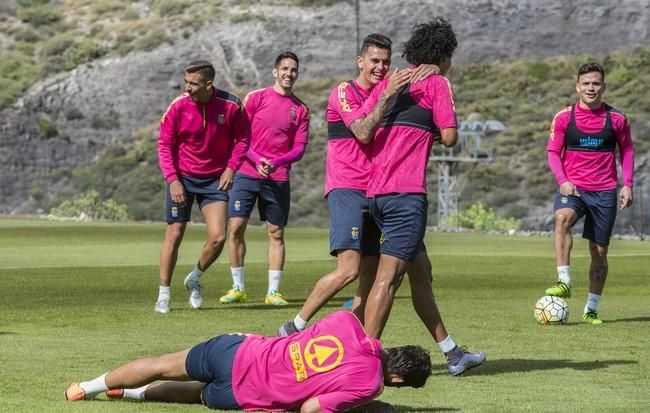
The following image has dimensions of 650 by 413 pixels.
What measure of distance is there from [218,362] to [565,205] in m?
7.50

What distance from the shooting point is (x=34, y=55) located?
303 ft

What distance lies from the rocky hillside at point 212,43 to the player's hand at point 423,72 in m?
65.3

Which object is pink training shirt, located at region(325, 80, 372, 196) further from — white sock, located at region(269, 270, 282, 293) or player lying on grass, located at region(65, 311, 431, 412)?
white sock, located at region(269, 270, 282, 293)

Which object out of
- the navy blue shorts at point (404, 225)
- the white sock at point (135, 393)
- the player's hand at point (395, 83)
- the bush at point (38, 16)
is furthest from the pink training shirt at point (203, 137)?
the bush at point (38, 16)

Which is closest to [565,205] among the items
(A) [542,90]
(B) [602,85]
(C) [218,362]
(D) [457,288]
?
(B) [602,85]

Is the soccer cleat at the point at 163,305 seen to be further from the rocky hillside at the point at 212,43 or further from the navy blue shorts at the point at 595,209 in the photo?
the rocky hillside at the point at 212,43

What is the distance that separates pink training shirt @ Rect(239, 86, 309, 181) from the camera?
17078mm

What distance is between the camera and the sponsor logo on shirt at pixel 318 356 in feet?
27.0

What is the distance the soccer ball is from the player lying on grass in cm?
629

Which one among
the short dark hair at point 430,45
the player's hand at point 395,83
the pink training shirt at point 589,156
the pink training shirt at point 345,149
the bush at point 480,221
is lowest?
the bush at point 480,221

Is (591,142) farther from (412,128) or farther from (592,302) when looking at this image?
(412,128)

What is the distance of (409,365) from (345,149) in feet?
9.36

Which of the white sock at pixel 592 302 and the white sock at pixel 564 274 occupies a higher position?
the white sock at pixel 564 274

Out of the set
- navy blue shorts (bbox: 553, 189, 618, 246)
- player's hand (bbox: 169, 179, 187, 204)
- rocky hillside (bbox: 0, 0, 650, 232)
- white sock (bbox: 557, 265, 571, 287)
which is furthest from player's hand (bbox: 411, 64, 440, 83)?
rocky hillside (bbox: 0, 0, 650, 232)
